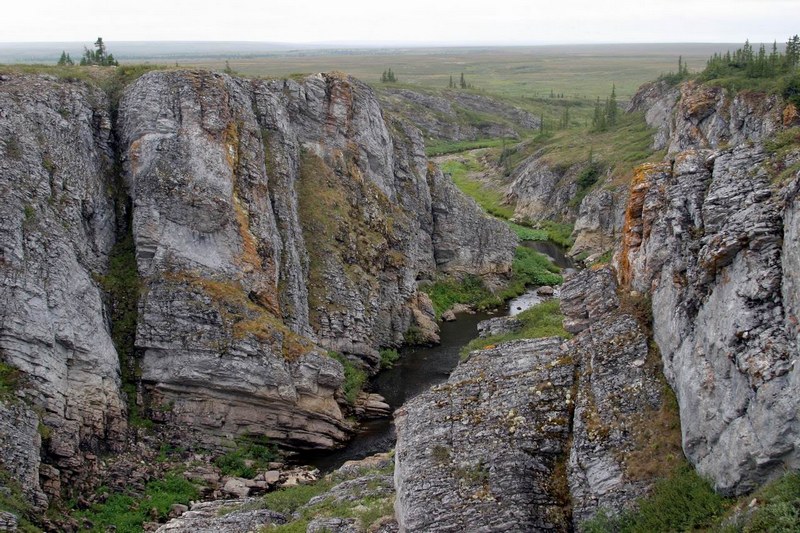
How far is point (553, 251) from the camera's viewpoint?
8019cm

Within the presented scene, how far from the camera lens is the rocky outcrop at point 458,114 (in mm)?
144750

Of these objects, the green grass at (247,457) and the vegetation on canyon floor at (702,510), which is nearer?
the vegetation on canyon floor at (702,510)

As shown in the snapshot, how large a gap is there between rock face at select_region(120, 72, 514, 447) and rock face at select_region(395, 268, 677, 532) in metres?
16.1

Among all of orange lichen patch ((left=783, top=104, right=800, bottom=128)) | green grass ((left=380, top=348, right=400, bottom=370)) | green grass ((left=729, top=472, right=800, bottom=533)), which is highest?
orange lichen patch ((left=783, top=104, right=800, bottom=128))

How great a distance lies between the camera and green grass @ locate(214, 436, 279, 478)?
3684cm

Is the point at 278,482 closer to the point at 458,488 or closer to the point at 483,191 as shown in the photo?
the point at 458,488

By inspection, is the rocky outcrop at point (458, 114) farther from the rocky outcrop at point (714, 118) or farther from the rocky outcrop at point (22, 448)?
the rocky outcrop at point (22, 448)

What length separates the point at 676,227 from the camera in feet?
69.5

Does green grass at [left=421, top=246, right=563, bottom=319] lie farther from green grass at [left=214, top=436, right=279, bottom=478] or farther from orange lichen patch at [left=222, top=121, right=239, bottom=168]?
green grass at [left=214, top=436, right=279, bottom=478]

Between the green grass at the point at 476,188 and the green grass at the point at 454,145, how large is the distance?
6.56 meters

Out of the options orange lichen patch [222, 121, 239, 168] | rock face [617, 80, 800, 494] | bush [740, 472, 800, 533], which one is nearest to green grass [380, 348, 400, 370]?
orange lichen patch [222, 121, 239, 168]

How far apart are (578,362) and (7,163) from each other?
1185 inches

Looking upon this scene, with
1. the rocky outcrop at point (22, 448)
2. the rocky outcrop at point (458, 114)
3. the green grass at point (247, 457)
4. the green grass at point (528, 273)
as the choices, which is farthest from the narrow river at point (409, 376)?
the rocky outcrop at point (458, 114)

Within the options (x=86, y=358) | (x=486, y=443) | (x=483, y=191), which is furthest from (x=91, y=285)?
(x=483, y=191)
